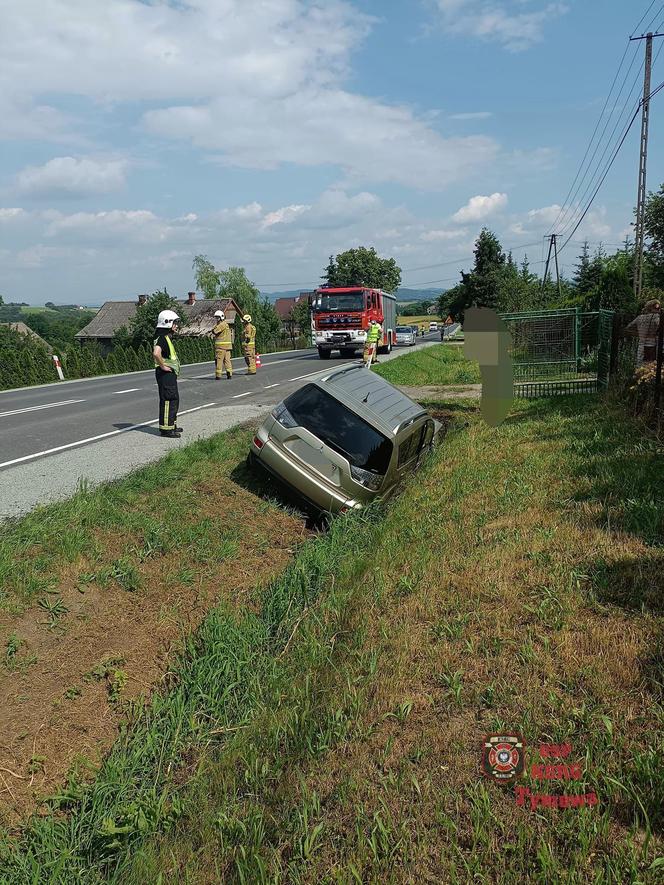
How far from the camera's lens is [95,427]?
10031 millimetres

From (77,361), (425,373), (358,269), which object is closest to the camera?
(425,373)

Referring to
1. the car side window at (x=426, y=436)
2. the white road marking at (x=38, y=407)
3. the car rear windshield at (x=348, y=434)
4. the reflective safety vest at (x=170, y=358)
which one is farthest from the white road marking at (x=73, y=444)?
the car side window at (x=426, y=436)

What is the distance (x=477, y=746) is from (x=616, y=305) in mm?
20696

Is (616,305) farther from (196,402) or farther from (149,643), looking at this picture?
(149,643)

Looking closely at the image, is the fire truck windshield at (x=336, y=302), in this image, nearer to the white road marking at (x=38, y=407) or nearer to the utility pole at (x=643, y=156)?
the utility pole at (x=643, y=156)

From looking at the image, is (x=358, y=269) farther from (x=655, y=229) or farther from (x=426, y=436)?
(x=426, y=436)

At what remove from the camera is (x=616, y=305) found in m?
20.6

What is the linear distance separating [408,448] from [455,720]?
14.1 feet

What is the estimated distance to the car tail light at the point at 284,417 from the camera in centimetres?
683

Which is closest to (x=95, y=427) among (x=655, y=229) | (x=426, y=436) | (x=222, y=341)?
(x=426, y=436)

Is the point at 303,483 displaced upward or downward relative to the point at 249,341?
downward

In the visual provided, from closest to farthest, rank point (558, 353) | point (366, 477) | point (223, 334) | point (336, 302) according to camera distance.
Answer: point (366, 477)
point (558, 353)
point (223, 334)
point (336, 302)

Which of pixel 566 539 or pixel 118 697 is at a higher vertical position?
pixel 566 539

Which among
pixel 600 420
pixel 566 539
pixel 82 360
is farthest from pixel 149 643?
pixel 82 360
